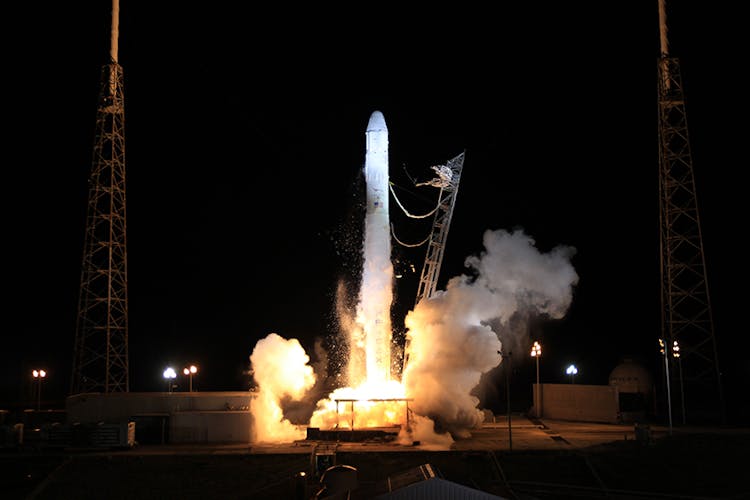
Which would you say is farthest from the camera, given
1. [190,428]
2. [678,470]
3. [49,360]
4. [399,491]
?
→ [49,360]

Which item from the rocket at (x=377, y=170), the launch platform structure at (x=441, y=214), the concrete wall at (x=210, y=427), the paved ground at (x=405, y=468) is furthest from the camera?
the launch platform structure at (x=441, y=214)

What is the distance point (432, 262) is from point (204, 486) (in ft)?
60.1

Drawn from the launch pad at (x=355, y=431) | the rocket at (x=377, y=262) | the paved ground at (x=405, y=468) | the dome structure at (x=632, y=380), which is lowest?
the paved ground at (x=405, y=468)

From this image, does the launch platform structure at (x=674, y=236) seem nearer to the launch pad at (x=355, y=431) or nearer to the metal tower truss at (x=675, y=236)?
the metal tower truss at (x=675, y=236)

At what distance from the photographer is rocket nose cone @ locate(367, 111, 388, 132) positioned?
36.4 metres

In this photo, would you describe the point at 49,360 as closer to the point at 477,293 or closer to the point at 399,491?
the point at 477,293

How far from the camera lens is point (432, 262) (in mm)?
40281

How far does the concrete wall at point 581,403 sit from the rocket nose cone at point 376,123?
56.5ft

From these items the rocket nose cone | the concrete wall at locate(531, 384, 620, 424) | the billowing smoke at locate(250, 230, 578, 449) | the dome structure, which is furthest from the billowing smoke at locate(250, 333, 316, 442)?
the dome structure

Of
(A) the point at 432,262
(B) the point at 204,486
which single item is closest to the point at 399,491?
(B) the point at 204,486

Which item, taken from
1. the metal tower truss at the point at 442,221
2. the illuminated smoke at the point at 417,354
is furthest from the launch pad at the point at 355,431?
the metal tower truss at the point at 442,221

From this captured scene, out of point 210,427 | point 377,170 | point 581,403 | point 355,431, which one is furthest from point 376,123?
point 581,403

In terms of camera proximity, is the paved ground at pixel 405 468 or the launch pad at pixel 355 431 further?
the launch pad at pixel 355 431

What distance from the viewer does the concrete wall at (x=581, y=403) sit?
1533 inches
